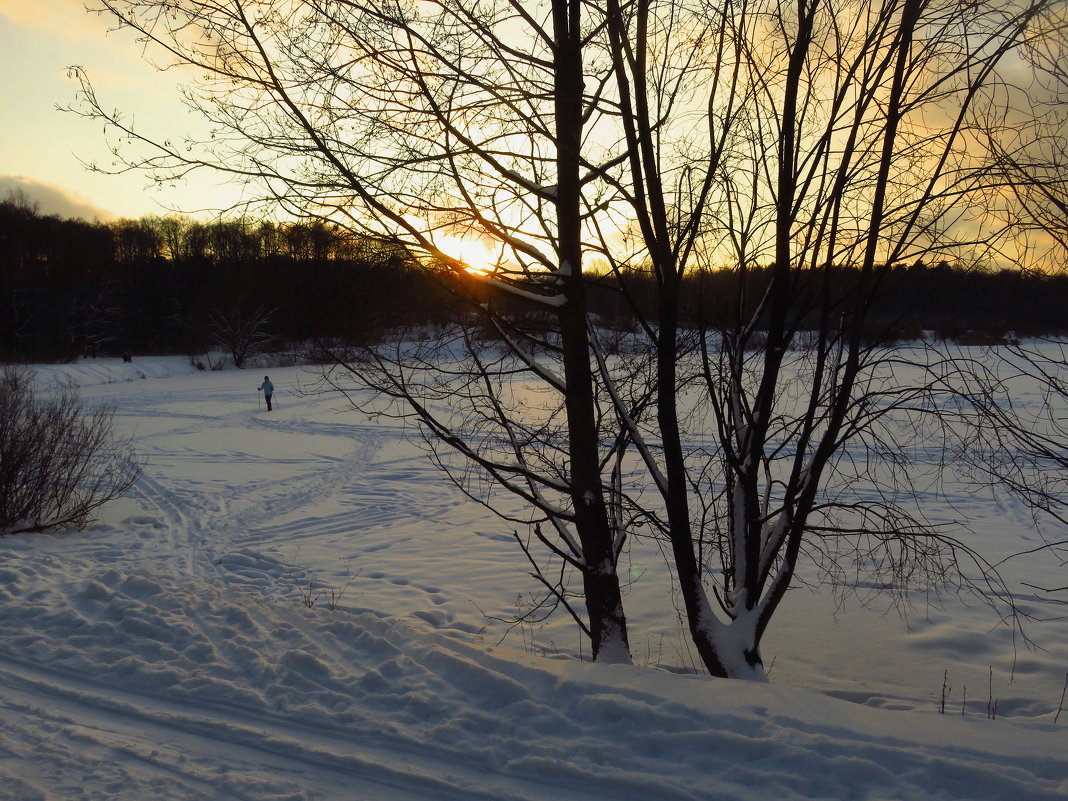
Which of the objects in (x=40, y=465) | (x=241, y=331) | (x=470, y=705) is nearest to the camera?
(x=470, y=705)

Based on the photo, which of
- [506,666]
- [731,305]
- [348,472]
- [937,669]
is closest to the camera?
[506,666]

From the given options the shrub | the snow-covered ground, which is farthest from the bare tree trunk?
the shrub

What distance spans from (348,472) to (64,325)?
45475 mm

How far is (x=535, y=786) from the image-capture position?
3418 mm

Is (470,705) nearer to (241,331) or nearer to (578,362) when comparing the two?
(578,362)

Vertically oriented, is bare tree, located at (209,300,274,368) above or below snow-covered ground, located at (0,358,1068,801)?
above

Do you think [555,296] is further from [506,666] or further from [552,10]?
[506,666]

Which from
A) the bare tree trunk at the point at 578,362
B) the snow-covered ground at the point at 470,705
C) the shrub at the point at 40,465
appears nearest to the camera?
the snow-covered ground at the point at 470,705

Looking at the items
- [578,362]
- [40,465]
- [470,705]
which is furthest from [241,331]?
[470,705]

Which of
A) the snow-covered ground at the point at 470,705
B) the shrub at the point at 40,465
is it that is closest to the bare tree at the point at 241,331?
the shrub at the point at 40,465

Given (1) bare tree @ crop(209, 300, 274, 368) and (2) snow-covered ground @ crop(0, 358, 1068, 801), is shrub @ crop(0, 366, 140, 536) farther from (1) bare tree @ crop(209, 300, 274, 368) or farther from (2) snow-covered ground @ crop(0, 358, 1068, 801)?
(1) bare tree @ crop(209, 300, 274, 368)

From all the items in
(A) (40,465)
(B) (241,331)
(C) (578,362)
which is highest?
(B) (241,331)

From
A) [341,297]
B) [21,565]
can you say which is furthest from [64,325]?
[341,297]

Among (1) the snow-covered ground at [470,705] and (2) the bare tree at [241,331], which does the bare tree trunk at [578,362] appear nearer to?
(1) the snow-covered ground at [470,705]
